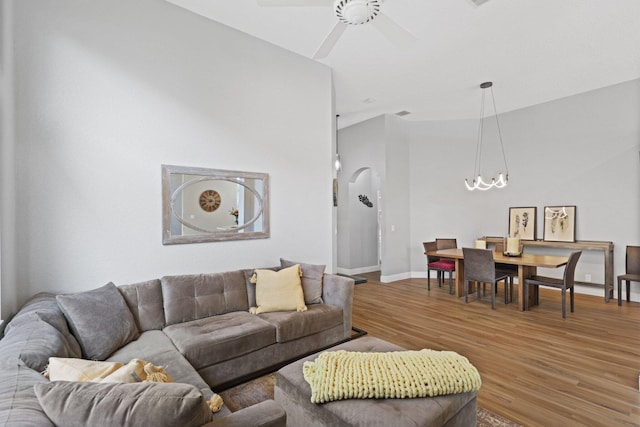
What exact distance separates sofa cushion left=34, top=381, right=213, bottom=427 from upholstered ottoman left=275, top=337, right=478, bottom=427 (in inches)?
29.0

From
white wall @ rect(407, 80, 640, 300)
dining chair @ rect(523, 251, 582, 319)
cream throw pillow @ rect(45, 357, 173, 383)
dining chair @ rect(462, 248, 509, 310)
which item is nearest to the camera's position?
cream throw pillow @ rect(45, 357, 173, 383)

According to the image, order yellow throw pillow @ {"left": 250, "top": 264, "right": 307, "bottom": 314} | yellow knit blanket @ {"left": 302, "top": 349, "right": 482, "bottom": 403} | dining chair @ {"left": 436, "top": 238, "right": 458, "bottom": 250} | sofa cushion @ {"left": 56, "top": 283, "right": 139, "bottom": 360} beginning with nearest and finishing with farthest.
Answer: yellow knit blanket @ {"left": 302, "top": 349, "right": 482, "bottom": 403} < sofa cushion @ {"left": 56, "top": 283, "right": 139, "bottom": 360} < yellow throw pillow @ {"left": 250, "top": 264, "right": 307, "bottom": 314} < dining chair @ {"left": 436, "top": 238, "right": 458, "bottom": 250}

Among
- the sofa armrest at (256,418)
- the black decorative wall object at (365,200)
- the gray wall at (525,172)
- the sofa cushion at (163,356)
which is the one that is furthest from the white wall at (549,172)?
the sofa armrest at (256,418)

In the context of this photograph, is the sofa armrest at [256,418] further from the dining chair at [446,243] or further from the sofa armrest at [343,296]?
the dining chair at [446,243]

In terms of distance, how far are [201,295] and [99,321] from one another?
805mm

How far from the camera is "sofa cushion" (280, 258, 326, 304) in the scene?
3037mm

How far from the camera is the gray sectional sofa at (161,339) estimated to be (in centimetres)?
90

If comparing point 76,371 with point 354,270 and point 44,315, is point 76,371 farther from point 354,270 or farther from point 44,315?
point 354,270

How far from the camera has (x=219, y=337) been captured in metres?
2.22

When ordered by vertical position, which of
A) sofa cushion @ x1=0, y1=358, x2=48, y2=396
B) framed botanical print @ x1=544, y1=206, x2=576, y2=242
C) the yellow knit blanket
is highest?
framed botanical print @ x1=544, y1=206, x2=576, y2=242

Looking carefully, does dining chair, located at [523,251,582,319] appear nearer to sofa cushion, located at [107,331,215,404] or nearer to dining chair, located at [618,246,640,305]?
dining chair, located at [618,246,640,305]

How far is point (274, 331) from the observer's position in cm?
250

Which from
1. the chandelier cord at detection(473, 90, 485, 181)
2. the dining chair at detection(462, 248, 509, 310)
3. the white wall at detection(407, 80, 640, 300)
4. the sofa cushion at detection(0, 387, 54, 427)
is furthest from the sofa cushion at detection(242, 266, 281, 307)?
the chandelier cord at detection(473, 90, 485, 181)

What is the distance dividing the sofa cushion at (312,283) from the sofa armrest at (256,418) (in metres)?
1.84
